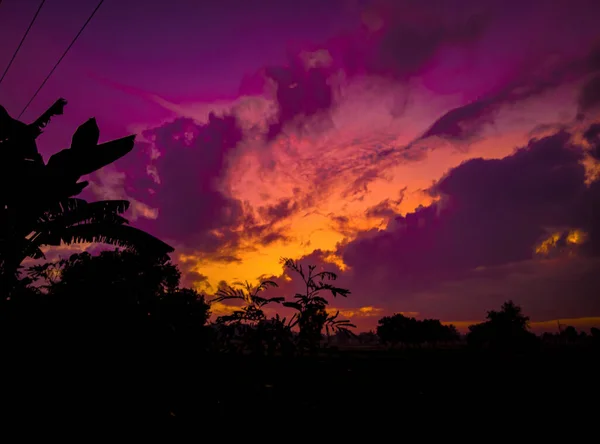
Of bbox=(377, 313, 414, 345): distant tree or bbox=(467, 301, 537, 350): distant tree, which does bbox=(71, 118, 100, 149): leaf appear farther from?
bbox=(377, 313, 414, 345): distant tree

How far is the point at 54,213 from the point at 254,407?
28.5ft

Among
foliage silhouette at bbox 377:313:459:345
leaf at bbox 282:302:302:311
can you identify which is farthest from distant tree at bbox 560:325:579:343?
leaf at bbox 282:302:302:311

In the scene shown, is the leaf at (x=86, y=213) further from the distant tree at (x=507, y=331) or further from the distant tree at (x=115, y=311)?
the distant tree at (x=507, y=331)

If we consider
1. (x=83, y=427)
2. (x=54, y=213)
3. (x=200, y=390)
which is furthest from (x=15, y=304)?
(x=54, y=213)

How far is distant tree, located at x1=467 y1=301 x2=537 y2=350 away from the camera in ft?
217

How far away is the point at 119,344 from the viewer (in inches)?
161

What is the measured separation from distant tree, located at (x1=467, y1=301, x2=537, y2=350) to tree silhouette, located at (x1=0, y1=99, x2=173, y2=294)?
244ft

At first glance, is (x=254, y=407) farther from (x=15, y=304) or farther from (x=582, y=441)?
Answer: (x=582, y=441)

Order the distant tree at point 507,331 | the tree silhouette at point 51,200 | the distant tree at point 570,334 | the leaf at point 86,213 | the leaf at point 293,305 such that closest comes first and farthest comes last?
the leaf at point 293,305 → the tree silhouette at point 51,200 → the leaf at point 86,213 → the distant tree at point 507,331 → the distant tree at point 570,334

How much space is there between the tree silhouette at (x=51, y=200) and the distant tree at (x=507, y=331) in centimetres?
7423

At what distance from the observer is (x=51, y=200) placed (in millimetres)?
9141

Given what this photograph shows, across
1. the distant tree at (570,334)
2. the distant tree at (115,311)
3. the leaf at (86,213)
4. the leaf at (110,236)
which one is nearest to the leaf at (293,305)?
the distant tree at (115,311)

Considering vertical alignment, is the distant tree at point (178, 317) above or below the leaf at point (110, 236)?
below

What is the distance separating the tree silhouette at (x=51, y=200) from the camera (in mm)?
8844
